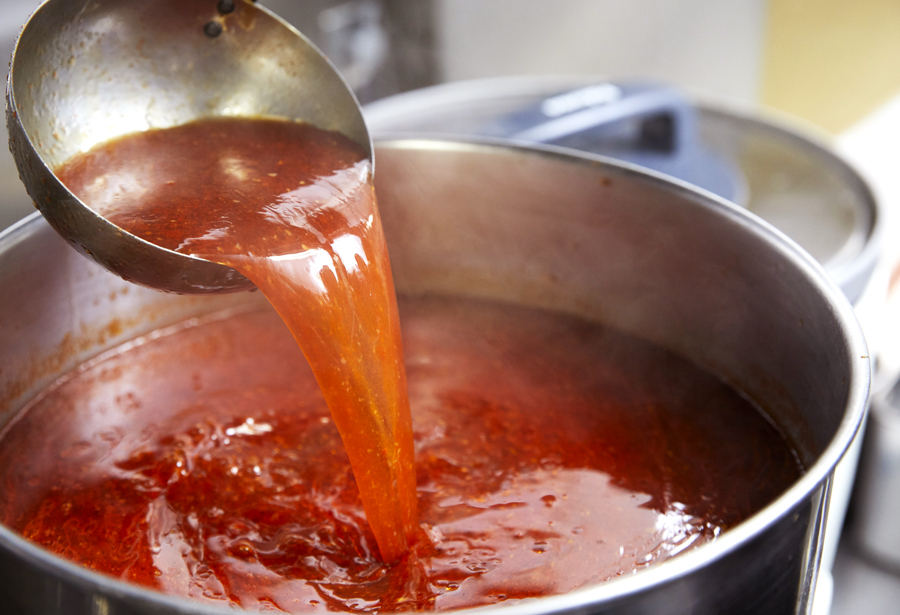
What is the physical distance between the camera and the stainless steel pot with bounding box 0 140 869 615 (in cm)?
58

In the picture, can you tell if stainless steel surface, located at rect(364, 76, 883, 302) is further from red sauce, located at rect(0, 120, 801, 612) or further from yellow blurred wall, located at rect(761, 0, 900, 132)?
yellow blurred wall, located at rect(761, 0, 900, 132)

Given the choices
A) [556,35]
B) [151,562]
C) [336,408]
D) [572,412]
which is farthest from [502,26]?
[151,562]

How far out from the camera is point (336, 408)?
64 centimetres

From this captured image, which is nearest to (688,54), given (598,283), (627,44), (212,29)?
(627,44)

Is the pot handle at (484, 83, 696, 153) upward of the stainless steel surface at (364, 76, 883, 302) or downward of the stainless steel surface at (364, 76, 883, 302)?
upward

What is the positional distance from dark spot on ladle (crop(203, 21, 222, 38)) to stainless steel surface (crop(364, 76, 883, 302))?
9.3 inches

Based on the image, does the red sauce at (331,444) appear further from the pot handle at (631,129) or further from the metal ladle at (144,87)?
the pot handle at (631,129)

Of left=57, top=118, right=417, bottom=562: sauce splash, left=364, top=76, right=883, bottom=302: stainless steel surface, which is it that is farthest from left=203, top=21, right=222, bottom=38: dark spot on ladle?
left=364, top=76, right=883, bottom=302: stainless steel surface

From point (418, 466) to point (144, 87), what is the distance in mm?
396

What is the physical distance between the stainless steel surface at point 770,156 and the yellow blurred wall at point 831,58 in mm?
1111

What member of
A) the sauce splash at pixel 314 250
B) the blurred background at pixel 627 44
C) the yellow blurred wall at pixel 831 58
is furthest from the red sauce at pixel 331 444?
the yellow blurred wall at pixel 831 58

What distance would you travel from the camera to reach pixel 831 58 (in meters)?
2.33

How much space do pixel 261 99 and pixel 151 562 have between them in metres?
0.40

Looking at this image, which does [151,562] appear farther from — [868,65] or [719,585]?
[868,65]
